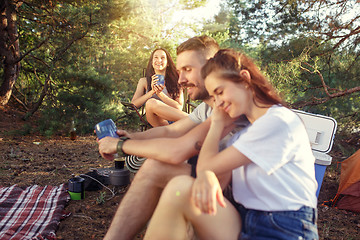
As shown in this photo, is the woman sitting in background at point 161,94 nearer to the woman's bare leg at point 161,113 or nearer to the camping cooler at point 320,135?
the woman's bare leg at point 161,113

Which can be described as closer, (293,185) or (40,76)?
(293,185)

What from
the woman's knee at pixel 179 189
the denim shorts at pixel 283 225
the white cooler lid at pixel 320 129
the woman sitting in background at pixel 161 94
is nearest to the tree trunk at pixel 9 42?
the woman sitting in background at pixel 161 94

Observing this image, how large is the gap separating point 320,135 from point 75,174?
9.16 ft

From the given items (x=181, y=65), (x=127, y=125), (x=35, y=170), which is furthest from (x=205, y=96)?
(x=127, y=125)

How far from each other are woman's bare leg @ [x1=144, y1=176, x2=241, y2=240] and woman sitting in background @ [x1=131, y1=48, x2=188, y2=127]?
1.96 metres

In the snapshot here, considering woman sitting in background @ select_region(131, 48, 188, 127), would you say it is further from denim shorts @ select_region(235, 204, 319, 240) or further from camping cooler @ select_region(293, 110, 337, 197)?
denim shorts @ select_region(235, 204, 319, 240)

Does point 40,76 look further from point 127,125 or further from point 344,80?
point 344,80

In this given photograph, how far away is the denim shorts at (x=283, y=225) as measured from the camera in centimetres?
115

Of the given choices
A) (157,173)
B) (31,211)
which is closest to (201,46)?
(157,173)

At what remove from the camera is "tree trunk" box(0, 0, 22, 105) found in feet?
22.2

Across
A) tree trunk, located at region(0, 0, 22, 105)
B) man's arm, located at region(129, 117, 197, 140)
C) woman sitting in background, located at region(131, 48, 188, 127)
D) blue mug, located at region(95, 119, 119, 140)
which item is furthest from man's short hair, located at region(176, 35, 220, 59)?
tree trunk, located at region(0, 0, 22, 105)

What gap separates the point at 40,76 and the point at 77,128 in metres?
2.93

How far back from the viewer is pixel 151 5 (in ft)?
29.2

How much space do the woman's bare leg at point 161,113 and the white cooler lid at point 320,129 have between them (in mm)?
1282
